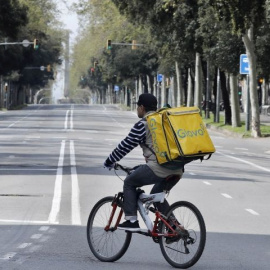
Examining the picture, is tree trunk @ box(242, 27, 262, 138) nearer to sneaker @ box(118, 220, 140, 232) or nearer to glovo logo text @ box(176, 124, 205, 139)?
sneaker @ box(118, 220, 140, 232)

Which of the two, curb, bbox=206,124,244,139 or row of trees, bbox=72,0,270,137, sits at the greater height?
row of trees, bbox=72,0,270,137

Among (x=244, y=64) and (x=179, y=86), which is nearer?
(x=244, y=64)

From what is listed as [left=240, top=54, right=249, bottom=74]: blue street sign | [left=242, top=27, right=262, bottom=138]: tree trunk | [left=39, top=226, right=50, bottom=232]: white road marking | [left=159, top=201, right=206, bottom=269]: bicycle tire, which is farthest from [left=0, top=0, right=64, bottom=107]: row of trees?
[left=159, top=201, right=206, bottom=269]: bicycle tire

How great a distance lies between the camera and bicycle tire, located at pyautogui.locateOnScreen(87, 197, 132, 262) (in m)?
10.4

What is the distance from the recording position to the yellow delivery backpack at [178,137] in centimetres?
978

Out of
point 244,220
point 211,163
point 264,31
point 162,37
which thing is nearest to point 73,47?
point 162,37

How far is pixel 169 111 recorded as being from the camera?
391 inches

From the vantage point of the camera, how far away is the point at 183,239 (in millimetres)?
9883

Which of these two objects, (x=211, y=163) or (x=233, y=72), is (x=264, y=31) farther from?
(x=211, y=163)

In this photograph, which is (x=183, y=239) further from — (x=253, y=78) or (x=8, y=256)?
(x=253, y=78)

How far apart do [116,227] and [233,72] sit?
4145 centimetres

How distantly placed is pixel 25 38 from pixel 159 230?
291 ft

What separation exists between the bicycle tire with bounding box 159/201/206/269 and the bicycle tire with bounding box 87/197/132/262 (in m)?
0.53

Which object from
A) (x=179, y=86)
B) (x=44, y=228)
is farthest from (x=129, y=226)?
(x=179, y=86)
